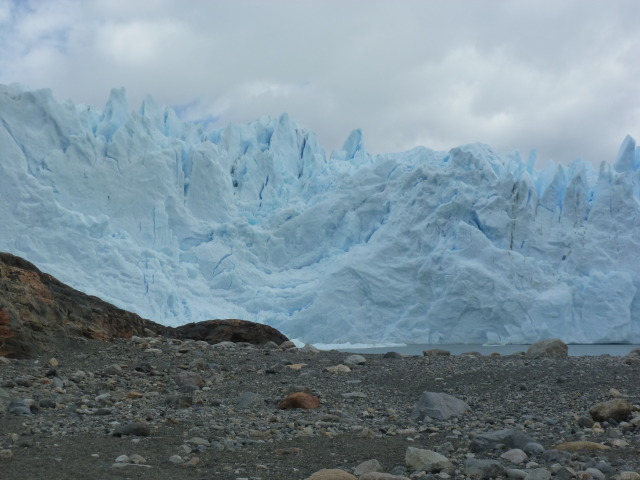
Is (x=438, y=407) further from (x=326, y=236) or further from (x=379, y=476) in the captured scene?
(x=326, y=236)

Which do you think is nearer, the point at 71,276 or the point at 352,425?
the point at 352,425

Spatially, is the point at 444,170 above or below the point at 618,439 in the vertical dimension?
Result: above

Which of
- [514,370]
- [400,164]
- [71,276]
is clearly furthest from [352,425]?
[400,164]

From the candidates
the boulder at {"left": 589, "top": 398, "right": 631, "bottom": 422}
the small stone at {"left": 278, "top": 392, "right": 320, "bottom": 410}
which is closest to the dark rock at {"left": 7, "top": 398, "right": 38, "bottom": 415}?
the small stone at {"left": 278, "top": 392, "right": 320, "bottom": 410}

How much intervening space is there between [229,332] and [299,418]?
4897mm

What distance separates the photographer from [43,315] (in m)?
5.77

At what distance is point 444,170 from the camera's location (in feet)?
72.3

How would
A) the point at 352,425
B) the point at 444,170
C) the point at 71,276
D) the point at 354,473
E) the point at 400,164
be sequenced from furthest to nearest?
1. the point at 400,164
2. the point at 444,170
3. the point at 71,276
4. the point at 352,425
5. the point at 354,473

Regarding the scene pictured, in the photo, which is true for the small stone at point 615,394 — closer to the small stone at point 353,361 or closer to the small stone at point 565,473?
the small stone at point 565,473

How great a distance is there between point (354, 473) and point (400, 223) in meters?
19.5

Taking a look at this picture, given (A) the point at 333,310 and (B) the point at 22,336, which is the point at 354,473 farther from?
(A) the point at 333,310

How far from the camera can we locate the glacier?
18.8m

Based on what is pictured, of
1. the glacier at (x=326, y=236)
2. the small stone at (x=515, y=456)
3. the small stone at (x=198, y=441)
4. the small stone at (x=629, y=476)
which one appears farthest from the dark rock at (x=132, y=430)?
the glacier at (x=326, y=236)

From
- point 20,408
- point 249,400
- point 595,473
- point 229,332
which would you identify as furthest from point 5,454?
point 229,332
